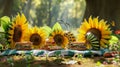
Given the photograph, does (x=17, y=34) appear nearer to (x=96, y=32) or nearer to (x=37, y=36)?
(x=37, y=36)

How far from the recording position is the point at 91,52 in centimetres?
629

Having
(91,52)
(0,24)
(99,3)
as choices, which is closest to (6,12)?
(99,3)

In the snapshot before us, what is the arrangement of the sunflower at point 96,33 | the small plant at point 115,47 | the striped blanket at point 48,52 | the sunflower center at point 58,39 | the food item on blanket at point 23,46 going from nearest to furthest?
the striped blanket at point 48,52 → the small plant at point 115,47 → the food item on blanket at point 23,46 → the sunflower at point 96,33 → the sunflower center at point 58,39

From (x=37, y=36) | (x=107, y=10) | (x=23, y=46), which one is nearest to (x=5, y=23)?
(x=23, y=46)

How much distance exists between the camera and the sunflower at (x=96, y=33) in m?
6.70

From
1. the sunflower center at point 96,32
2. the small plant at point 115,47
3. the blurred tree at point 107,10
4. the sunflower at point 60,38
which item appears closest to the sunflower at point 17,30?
the sunflower at point 60,38

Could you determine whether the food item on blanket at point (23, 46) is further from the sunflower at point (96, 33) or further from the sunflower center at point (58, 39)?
the sunflower at point (96, 33)

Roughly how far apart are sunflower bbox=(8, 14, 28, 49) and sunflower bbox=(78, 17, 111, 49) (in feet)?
3.91

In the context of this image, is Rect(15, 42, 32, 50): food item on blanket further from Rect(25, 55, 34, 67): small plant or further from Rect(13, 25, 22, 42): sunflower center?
Rect(25, 55, 34, 67): small plant

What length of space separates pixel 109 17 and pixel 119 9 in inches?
20.3

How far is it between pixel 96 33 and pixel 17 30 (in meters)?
1.53

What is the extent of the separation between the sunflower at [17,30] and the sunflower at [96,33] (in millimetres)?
1191

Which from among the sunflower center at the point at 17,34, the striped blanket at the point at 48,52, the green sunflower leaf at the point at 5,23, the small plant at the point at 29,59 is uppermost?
the green sunflower leaf at the point at 5,23

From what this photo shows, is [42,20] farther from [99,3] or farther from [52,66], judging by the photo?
[52,66]
